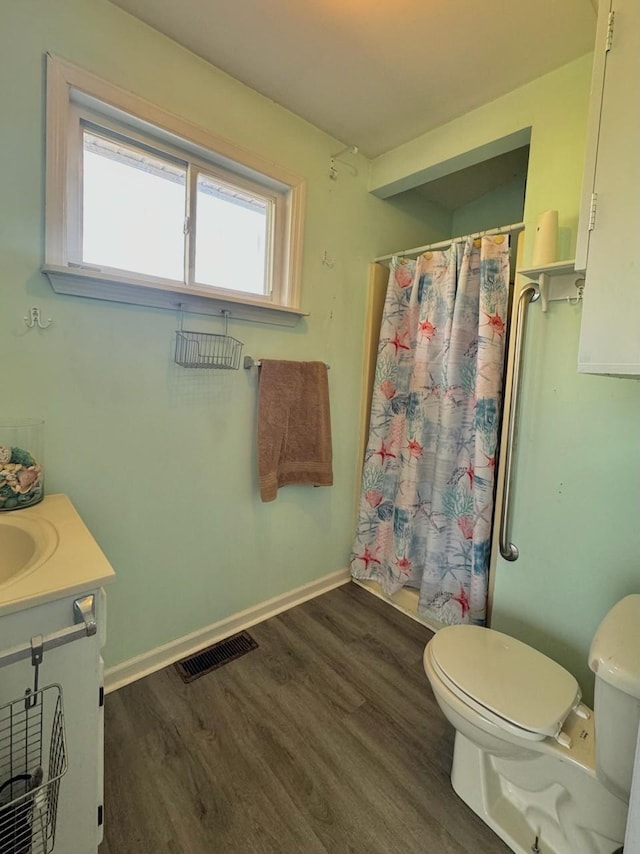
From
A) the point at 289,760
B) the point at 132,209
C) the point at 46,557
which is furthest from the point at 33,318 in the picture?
the point at 289,760

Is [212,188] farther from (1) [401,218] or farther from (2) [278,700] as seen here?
(2) [278,700]

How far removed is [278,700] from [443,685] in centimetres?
73

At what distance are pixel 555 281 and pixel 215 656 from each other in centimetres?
216

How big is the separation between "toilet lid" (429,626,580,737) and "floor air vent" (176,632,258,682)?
961 mm

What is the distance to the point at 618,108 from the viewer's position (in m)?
0.98

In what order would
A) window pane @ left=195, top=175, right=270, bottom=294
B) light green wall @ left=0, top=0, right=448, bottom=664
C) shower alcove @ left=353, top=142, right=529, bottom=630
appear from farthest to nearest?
shower alcove @ left=353, top=142, right=529, bottom=630
window pane @ left=195, top=175, right=270, bottom=294
light green wall @ left=0, top=0, right=448, bottom=664

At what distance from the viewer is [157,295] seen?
154cm

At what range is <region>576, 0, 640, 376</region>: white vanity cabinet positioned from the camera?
921mm

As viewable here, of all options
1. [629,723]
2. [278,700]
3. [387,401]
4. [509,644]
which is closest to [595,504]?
[509,644]

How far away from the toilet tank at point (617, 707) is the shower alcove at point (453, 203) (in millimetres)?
1182

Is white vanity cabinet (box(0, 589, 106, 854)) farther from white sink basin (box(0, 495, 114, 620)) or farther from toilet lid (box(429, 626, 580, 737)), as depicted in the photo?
toilet lid (box(429, 626, 580, 737))

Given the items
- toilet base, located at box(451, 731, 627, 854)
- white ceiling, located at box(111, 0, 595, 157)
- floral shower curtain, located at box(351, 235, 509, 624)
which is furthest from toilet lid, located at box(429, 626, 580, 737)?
white ceiling, located at box(111, 0, 595, 157)

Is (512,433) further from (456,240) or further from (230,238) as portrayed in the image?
(230,238)

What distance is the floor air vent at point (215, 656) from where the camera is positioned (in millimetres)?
1709
